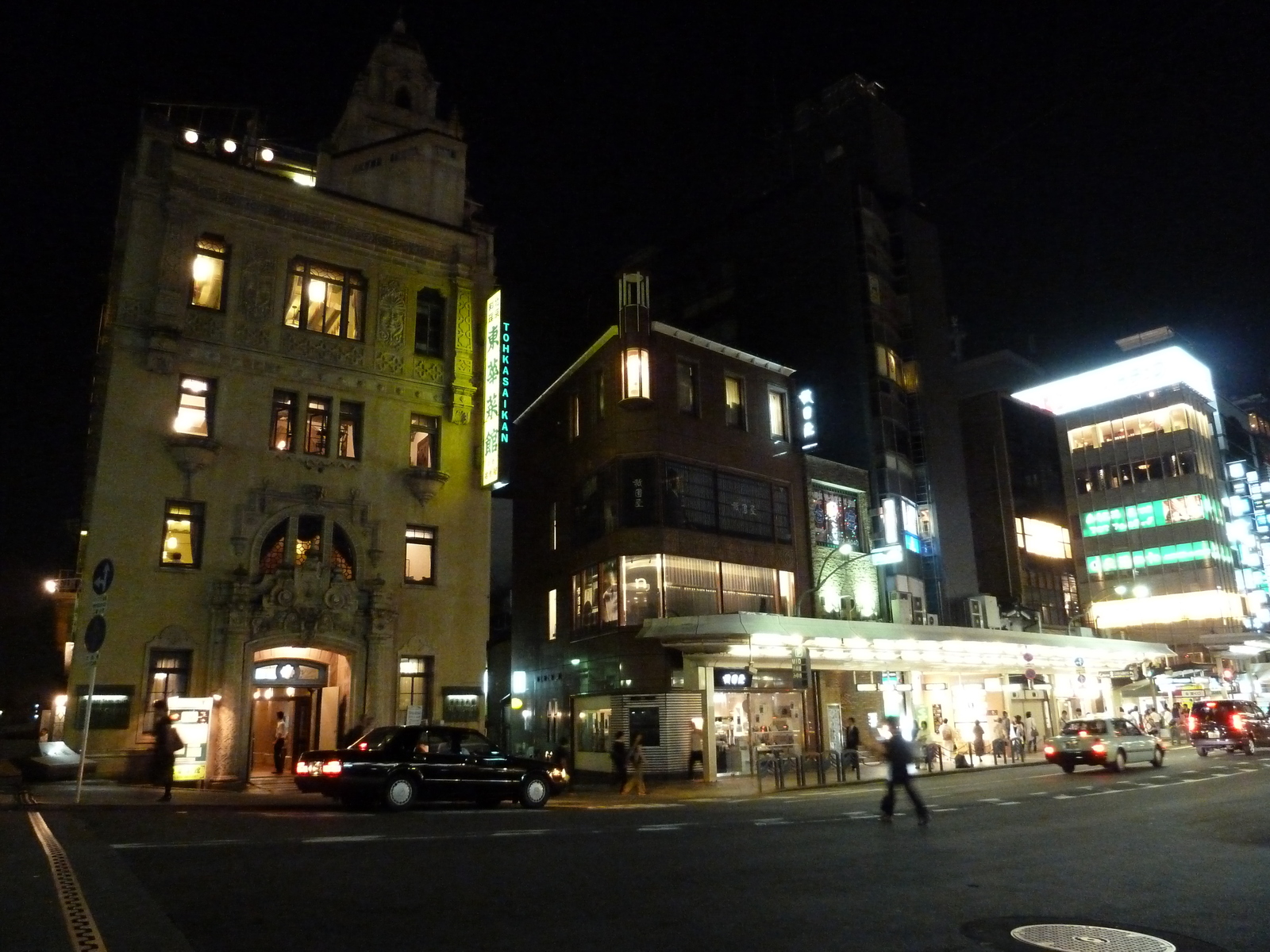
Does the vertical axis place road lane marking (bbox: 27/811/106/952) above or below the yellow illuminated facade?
below

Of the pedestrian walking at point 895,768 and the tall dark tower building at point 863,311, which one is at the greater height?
the tall dark tower building at point 863,311

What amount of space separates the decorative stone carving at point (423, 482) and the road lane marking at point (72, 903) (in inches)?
641

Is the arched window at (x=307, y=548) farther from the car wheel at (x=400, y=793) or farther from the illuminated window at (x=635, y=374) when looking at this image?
the illuminated window at (x=635, y=374)

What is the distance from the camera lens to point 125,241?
81.3ft

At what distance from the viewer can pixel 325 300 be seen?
27453mm

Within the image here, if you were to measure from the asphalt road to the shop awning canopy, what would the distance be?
12.6m

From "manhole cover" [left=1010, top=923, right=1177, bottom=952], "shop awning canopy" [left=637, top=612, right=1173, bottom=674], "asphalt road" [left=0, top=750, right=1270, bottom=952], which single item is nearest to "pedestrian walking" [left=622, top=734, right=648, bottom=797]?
"shop awning canopy" [left=637, top=612, right=1173, bottom=674]

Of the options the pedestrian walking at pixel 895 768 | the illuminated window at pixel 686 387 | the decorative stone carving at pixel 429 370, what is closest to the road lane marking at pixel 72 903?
the pedestrian walking at pixel 895 768

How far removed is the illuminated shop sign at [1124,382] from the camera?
74688 mm

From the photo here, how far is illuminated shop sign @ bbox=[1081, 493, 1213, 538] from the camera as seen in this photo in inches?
2776

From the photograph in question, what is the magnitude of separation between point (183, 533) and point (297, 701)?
23.9ft

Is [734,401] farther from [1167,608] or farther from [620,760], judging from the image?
[1167,608]

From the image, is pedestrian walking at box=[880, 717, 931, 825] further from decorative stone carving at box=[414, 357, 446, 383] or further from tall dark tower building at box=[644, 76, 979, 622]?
tall dark tower building at box=[644, 76, 979, 622]

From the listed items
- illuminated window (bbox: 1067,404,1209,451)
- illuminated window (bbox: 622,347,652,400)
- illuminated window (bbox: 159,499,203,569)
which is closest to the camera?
illuminated window (bbox: 159,499,203,569)
